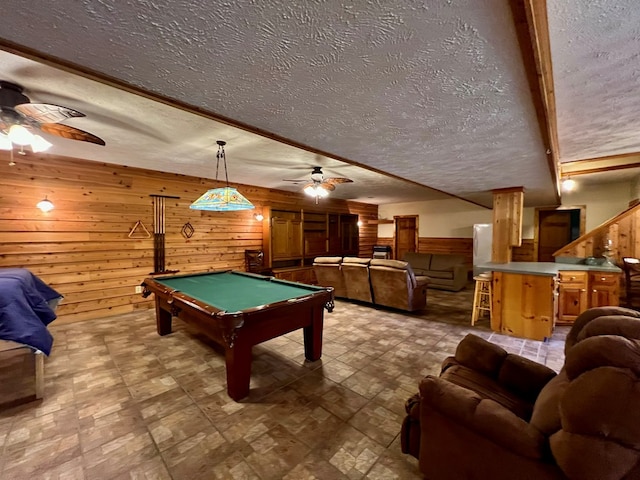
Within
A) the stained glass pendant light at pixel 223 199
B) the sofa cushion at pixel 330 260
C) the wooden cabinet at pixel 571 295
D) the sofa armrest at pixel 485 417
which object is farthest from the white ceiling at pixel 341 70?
the sofa cushion at pixel 330 260

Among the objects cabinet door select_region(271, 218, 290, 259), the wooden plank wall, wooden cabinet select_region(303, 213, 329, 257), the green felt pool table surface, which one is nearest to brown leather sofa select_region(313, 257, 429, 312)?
cabinet door select_region(271, 218, 290, 259)

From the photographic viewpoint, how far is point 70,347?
123 inches

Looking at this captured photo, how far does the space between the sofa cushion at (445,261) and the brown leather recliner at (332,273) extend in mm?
2912

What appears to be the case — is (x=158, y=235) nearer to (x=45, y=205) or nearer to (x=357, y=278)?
(x=45, y=205)

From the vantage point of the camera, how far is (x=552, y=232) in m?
7.21

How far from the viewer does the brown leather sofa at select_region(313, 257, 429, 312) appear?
4.36 m

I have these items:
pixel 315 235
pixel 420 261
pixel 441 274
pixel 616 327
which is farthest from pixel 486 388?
pixel 420 261

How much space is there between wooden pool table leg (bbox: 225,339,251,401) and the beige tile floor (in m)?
0.08

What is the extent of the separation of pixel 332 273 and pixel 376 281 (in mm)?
937

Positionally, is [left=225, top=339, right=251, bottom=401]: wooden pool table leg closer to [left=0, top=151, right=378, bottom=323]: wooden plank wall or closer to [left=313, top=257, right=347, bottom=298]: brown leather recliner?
[left=313, top=257, right=347, bottom=298]: brown leather recliner

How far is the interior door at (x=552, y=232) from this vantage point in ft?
23.1

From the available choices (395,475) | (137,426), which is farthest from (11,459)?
(395,475)

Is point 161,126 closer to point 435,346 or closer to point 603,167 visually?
point 435,346

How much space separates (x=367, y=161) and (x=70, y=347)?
4.10m
